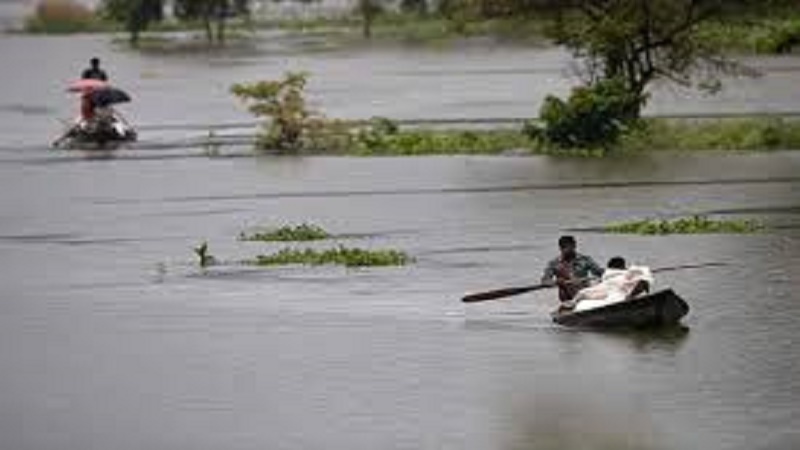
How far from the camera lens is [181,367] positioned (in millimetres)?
23859

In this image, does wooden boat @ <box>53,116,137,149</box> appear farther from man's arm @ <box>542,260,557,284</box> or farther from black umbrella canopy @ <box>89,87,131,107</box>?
man's arm @ <box>542,260,557,284</box>

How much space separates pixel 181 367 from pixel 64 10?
11068cm

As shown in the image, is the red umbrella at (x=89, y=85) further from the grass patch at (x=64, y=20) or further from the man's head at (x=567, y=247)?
the grass patch at (x=64, y=20)

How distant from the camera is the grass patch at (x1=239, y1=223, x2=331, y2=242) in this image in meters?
33.2

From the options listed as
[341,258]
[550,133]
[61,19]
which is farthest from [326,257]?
[61,19]

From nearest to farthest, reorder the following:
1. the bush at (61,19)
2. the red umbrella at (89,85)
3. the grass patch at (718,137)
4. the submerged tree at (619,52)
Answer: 1. the submerged tree at (619,52)
2. the grass patch at (718,137)
3. the red umbrella at (89,85)
4. the bush at (61,19)

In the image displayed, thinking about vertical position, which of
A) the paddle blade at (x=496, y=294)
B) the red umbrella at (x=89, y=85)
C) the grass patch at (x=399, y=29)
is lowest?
the paddle blade at (x=496, y=294)

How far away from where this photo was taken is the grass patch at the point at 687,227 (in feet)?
108

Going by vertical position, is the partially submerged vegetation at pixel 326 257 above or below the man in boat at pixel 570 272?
below

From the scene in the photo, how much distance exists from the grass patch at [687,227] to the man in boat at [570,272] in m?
7.54

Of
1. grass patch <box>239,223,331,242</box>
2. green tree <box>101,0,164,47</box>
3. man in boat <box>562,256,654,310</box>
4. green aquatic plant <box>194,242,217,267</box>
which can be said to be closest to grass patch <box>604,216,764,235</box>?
grass patch <box>239,223,331,242</box>

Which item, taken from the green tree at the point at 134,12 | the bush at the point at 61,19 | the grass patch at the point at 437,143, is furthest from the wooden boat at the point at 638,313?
the bush at the point at 61,19

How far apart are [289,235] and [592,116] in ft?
41.3

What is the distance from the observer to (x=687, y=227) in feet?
108
